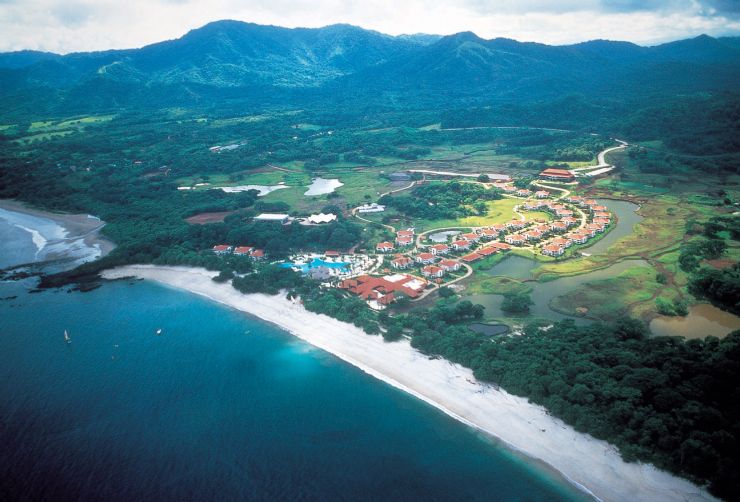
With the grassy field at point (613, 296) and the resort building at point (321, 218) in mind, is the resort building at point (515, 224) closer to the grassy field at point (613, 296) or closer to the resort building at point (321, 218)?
the grassy field at point (613, 296)

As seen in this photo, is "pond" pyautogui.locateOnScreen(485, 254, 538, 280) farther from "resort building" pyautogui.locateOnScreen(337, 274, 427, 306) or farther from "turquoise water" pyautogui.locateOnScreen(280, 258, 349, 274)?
"turquoise water" pyautogui.locateOnScreen(280, 258, 349, 274)

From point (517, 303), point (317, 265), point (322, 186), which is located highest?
point (517, 303)

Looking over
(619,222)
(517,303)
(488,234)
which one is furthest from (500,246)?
(619,222)

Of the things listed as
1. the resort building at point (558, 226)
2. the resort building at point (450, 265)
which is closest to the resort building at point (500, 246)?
the resort building at point (450, 265)

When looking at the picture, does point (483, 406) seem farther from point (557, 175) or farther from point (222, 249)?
point (557, 175)

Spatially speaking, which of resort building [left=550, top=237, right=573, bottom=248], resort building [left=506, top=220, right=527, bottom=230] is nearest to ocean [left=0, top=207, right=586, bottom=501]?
resort building [left=550, top=237, right=573, bottom=248]

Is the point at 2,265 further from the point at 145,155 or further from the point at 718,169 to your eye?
the point at 718,169
